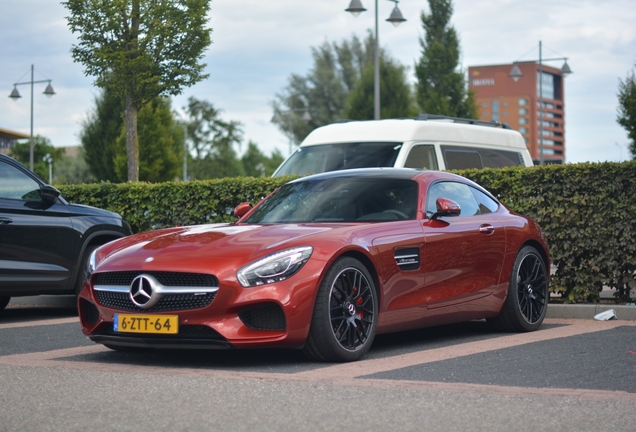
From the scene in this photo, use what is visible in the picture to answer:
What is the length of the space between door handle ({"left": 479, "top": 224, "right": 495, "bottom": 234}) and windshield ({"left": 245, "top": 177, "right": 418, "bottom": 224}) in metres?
0.74

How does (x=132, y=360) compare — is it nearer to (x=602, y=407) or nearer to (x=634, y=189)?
(x=602, y=407)

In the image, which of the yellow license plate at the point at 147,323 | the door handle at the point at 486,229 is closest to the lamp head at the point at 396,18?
the door handle at the point at 486,229

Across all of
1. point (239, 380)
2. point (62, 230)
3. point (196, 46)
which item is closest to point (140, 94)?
point (196, 46)

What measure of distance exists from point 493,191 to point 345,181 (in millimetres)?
3430

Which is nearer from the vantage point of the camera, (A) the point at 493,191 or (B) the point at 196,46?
(A) the point at 493,191

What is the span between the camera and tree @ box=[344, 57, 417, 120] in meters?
51.9

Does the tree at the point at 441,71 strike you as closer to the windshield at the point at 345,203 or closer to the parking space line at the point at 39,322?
the parking space line at the point at 39,322

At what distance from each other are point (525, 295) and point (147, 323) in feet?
12.5

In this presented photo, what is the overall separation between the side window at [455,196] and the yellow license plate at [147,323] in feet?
8.19

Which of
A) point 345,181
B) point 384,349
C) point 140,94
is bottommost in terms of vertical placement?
point 384,349

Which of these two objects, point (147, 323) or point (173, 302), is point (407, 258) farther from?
point (147, 323)

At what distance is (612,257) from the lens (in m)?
10.6

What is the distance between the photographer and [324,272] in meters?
6.82

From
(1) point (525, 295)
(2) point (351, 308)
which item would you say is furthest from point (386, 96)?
(2) point (351, 308)
